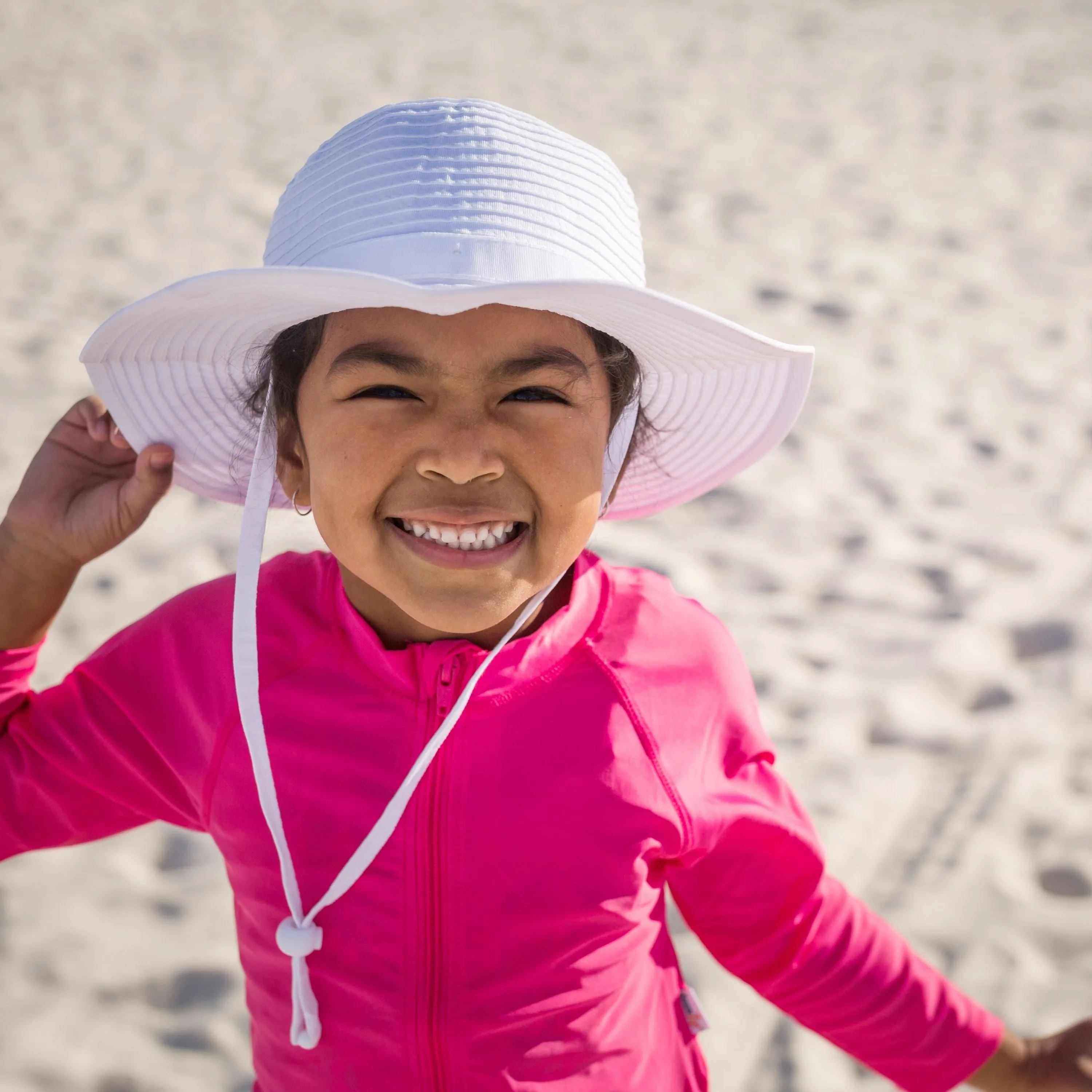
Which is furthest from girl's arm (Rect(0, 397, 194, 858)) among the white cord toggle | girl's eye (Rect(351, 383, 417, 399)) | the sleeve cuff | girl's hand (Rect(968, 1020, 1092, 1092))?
girl's hand (Rect(968, 1020, 1092, 1092))

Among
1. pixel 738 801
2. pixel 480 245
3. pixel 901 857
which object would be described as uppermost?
pixel 480 245

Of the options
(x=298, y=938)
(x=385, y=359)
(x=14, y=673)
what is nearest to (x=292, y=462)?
(x=385, y=359)

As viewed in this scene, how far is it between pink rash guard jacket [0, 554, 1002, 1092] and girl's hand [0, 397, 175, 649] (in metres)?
0.07

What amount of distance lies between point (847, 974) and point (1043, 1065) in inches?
9.6

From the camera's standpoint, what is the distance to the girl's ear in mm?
1369

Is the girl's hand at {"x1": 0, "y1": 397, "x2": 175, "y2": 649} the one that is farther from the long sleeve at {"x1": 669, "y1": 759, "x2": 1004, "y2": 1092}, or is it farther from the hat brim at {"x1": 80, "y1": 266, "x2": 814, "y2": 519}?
the long sleeve at {"x1": 669, "y1": 759, "x2": 1004, "y2": 1092}

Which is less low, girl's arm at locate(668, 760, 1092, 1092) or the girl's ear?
the girl's ear

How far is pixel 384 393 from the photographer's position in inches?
47.1

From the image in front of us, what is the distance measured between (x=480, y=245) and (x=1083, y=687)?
2.28 meters

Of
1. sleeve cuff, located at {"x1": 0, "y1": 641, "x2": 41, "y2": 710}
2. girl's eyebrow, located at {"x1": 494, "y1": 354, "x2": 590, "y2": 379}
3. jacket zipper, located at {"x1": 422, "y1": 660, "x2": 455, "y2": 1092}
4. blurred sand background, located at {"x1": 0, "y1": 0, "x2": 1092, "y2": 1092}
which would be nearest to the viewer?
girl's eyebrow, located at {"x1": 494, "y1": 354, "x2": 590, "y2": 379}

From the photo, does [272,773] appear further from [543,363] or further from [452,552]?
[543,363]

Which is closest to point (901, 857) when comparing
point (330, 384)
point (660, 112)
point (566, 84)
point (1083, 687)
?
point (1083, 687)

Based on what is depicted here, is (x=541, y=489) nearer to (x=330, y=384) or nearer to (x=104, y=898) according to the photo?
(x=330, y=384)

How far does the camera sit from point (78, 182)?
18.3 ft
